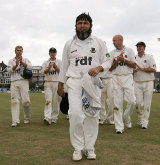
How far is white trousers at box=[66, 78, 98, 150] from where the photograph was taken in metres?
4.30

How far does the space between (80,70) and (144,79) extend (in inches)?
155

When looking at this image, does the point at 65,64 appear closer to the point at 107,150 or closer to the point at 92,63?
the point at 92,63

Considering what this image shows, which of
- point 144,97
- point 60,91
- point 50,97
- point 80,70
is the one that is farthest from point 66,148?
point 144,97

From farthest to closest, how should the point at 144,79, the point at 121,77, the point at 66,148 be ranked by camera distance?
1. the point at 144,79
2. the point at 121,77
3. the point at 66,148

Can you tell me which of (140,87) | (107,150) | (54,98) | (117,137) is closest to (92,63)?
(107,150)

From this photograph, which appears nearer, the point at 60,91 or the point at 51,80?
the point at 60,91

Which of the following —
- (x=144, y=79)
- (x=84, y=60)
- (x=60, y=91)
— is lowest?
(x=60, y=91)

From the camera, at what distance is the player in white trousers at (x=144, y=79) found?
7840 millimetres

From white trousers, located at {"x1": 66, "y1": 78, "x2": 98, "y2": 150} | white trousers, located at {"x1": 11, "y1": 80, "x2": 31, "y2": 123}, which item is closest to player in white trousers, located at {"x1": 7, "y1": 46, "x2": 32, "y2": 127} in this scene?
white trousers, located at {"x1": 11, "y1": 80, "x2": 31, "y2": 123}

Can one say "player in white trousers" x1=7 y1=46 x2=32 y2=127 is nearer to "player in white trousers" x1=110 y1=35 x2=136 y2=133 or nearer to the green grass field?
the green grass field

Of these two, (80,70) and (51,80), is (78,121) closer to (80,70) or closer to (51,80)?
(80,70)

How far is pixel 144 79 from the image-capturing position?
311 inches

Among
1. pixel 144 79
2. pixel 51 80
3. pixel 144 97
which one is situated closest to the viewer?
pixel 144 79

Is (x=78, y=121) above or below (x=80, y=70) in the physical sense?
below
